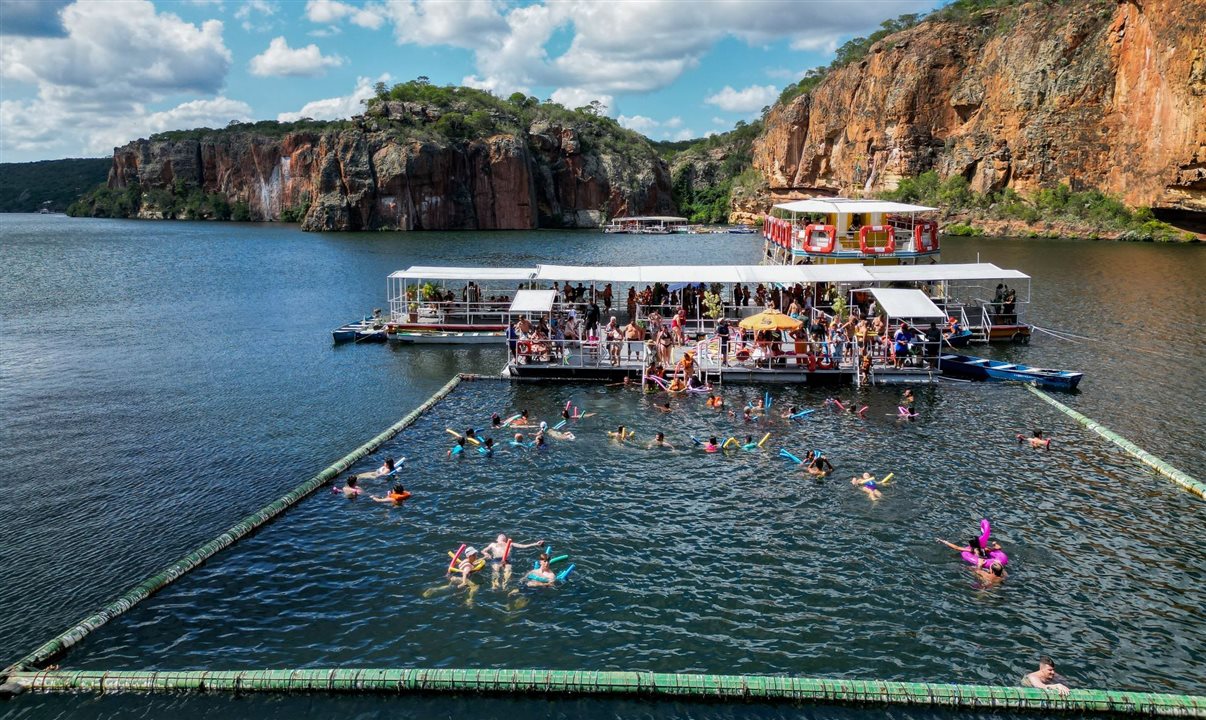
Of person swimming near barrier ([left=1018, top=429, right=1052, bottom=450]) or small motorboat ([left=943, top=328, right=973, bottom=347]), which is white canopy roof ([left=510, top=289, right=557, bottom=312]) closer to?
person swimming near barrier ([left=1018, top=429, right=1052, bottom=450])

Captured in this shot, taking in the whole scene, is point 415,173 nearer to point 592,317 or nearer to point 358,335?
point 358,335

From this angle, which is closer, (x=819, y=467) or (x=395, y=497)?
(x=395, y=497)

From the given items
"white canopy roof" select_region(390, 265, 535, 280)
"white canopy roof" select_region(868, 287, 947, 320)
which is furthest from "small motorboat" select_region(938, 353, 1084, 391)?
"white canopy roof" select_region(390, 265, 535, 280)

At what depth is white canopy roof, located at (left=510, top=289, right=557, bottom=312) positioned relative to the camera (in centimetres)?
3547

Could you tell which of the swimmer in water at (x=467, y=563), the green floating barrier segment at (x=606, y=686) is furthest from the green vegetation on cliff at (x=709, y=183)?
the green floating barrier segment at (x=606, y=686)

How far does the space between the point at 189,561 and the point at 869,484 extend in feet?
53.2

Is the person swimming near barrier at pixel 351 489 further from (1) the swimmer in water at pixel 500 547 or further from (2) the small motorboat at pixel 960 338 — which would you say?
(2) the small motorboat at pixel 960 338

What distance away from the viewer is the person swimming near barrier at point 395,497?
20719 mm

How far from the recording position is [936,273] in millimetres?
40156

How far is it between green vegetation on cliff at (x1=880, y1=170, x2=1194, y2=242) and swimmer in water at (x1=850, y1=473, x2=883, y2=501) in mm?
80721

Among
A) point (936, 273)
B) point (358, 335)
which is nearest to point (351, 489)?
point (358, 335)

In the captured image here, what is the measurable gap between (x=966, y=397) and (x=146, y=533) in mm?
26685

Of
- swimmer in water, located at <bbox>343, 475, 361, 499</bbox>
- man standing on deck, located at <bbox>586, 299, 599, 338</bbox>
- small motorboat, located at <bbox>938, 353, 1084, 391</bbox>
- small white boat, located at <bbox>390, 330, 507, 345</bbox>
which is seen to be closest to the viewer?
swimmer in water, located at <bbox>343, 475, 361, 499</bbox>

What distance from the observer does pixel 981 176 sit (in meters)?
107
